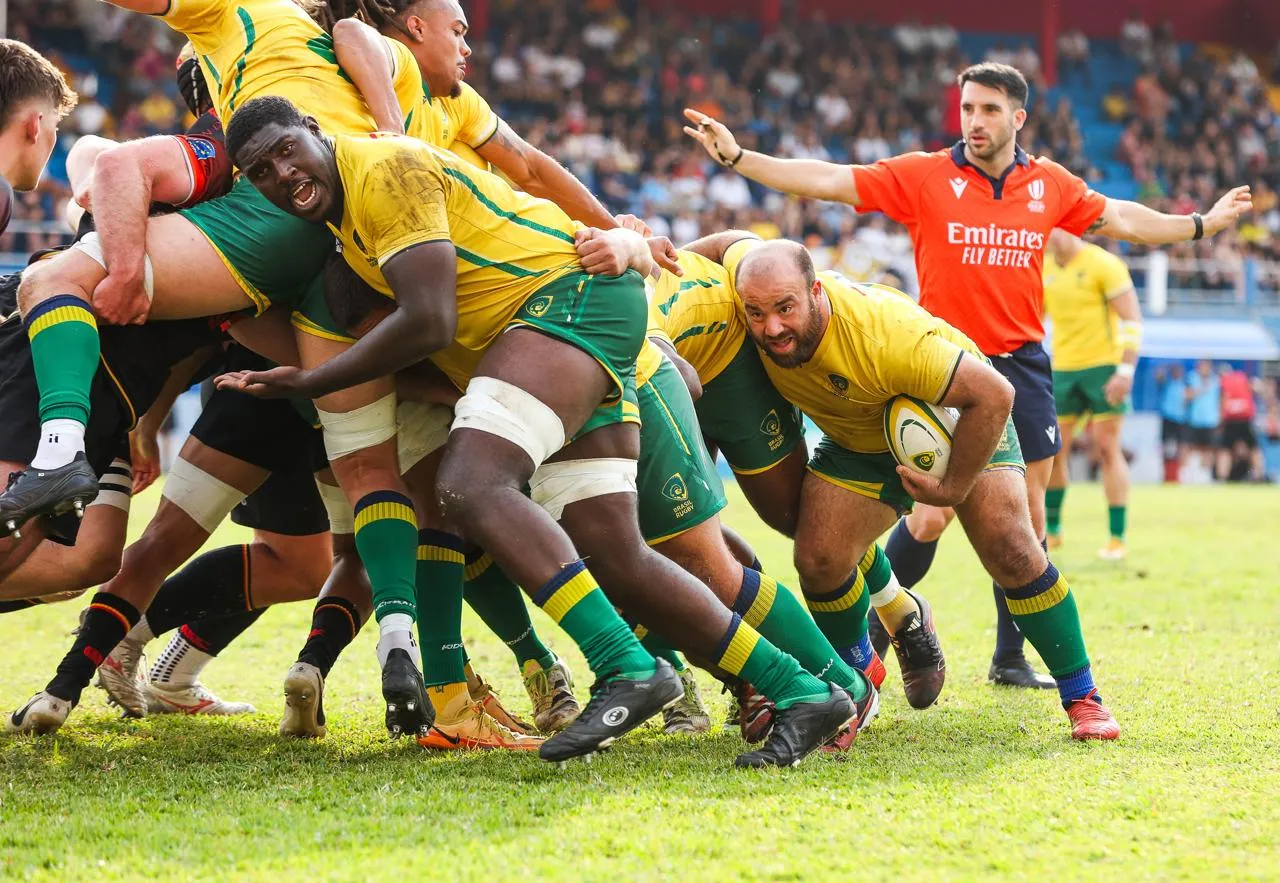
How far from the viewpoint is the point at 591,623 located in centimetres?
397

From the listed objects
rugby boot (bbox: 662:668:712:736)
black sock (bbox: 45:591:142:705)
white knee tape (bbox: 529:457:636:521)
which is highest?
white knee tape (bbox: 529:457:636:521)

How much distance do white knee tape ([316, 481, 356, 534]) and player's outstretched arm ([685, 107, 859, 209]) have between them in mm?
2307

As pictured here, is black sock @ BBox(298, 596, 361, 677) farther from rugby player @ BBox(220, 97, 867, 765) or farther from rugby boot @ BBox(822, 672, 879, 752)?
rugby boot @ BBox(822, 672, 879, 752)

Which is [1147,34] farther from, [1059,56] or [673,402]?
[673,402]

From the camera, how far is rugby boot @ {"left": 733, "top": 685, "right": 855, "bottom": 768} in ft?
13.6

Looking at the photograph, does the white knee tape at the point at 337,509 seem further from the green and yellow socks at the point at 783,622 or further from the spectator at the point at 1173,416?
the spectator at the point at 1173,416

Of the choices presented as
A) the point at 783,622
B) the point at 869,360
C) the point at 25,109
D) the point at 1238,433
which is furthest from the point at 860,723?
the point at 1238,433

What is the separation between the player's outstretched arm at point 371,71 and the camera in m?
4.70

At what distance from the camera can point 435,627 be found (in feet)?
15.4

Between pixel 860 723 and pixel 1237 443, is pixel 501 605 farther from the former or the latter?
pixel 1237 443

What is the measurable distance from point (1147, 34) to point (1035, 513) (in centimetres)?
2934

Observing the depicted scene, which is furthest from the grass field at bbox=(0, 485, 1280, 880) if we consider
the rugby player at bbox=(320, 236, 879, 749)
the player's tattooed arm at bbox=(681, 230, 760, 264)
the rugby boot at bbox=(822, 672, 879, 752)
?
the player's tattooed arm at bbox=(681, 230, 760, 264)

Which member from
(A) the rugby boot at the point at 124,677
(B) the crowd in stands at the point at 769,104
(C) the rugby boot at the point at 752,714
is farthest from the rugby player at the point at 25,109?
(B) the crowd in stands at the point at 769,104

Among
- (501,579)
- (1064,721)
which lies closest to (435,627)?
(501,579)
